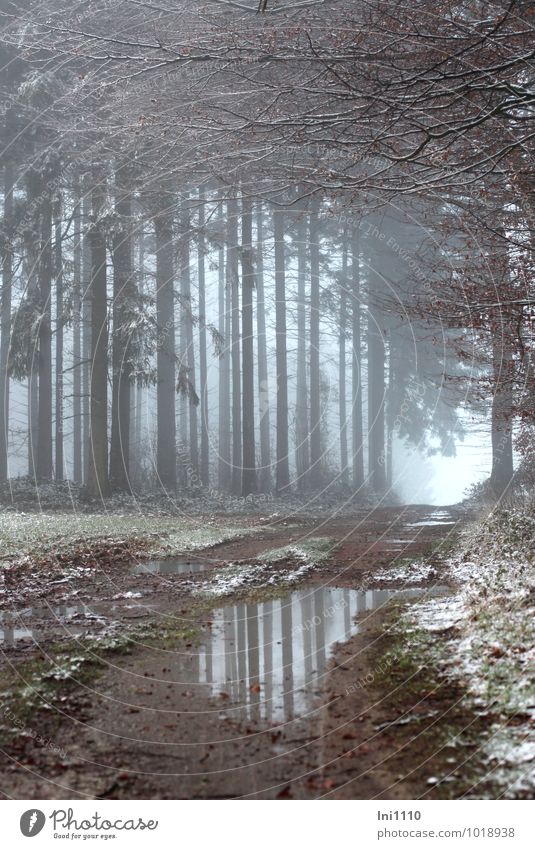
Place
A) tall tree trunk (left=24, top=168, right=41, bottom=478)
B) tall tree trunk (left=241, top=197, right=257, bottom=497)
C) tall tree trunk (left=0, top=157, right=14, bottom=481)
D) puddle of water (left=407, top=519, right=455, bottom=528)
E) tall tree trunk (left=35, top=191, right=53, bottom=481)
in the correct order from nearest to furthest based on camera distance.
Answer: puddle of water (left=407, top=519, right=455, bottom=528) < tall tree trunk (left=24, top=168, right=41, bottom=478) < tall tree trunk (left=35, top=191, right=53, bottom=481) < tall tree trunk (left=0, top=157, right=14, bottom=481) < tall tree trunk (left=241, top=197, right=257, bottom=497)

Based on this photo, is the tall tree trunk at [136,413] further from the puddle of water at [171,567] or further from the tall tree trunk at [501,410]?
the tall tree trunk at [501,410]

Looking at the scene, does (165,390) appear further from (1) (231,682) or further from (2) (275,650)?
(1) (231,682)

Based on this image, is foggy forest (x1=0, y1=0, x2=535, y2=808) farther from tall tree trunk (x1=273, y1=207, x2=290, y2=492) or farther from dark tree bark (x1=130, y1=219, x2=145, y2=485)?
tall tree trunk (x1=273, y1=207, x2=290, y2=492)

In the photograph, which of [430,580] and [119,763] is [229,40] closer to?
[119,763]

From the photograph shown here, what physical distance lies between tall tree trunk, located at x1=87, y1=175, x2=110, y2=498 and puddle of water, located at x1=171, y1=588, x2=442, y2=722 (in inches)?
556

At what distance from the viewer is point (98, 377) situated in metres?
23.8

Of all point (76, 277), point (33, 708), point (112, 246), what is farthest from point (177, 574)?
point (76, 277)

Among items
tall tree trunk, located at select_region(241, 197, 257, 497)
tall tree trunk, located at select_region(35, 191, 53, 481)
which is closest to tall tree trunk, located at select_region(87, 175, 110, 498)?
tall tree trunk, located at select_region(35, 191, 53, 481)

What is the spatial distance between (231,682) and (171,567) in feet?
21.7

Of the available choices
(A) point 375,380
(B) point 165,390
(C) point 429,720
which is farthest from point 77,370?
(C) point 429,720

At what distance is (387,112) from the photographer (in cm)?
753

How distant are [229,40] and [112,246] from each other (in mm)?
16401

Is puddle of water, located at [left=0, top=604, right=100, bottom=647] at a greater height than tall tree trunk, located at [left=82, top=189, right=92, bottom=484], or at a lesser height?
lesser

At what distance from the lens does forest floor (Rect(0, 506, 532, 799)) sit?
445cm
